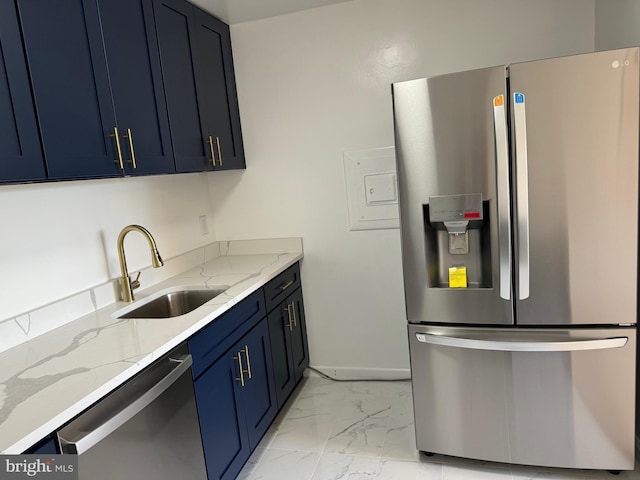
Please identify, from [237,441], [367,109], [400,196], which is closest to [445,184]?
[400,196]

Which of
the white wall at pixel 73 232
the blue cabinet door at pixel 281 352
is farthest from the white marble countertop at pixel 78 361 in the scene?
the blue cabinet door at pixel 281 352

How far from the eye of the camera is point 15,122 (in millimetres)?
1296

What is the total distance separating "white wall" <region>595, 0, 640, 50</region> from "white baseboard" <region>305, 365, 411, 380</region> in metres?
2.02

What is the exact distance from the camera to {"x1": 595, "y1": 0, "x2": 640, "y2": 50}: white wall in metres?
1.86

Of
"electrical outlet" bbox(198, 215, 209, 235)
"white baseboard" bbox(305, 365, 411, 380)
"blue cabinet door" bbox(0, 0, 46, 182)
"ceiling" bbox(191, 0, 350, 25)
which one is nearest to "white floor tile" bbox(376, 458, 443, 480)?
"white baseboard" bbox(305, 365, 411, 380)

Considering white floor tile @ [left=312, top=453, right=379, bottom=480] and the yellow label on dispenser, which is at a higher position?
the yellow label on dispenser

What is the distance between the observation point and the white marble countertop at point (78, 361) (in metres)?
1.07

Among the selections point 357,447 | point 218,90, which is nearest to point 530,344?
point 357,447

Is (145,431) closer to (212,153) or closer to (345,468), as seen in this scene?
(345,468)

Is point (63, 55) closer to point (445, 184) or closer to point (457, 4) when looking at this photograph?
point (445, 184)

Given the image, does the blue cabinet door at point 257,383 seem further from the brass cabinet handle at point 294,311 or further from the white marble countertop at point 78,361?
the brass cabinet handle at point 294,311

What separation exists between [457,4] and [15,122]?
2138 mm

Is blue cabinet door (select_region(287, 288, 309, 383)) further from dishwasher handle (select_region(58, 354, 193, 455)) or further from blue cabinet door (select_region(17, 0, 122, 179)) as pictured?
blue cabinet door (select_region(17, 0, 122, 179))

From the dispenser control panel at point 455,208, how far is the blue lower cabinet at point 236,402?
1.01 m
